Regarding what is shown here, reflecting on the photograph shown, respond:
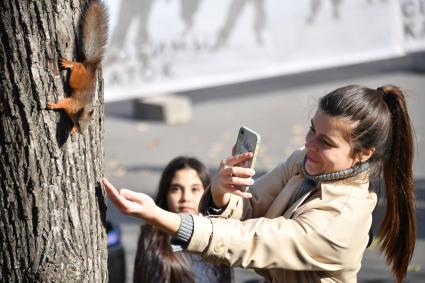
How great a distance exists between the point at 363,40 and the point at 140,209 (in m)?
9.77

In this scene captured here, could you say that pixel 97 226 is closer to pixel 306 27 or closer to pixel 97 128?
pixel 97 128

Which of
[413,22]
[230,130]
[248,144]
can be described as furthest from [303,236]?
[413,22]

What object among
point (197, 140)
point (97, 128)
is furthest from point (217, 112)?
point (97, 128)

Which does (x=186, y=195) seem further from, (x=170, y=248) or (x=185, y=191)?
(x=170, y=248)

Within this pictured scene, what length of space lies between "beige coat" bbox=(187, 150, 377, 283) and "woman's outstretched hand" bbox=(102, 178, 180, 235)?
0.21ft

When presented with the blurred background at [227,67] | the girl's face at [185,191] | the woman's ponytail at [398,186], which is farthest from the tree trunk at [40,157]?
the blurred background at [227,67]

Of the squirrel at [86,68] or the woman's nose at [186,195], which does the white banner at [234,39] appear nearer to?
the woman's nose at [186,195]

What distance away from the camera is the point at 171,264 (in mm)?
3480

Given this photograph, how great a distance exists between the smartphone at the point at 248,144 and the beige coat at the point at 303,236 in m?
0.16

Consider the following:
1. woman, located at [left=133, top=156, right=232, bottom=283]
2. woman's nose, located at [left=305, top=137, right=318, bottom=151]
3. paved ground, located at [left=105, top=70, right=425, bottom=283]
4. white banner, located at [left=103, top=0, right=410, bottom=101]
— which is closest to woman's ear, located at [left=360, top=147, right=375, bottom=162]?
woman's nose, located at [left=305, top=137, right=318, bottom=151]

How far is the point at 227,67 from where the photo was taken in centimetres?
1070

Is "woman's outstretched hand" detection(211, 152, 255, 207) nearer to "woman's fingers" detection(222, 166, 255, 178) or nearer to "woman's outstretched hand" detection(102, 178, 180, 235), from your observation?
"woman's fingers" detection(222, 166, 255, 178)

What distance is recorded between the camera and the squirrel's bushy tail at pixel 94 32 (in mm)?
2373

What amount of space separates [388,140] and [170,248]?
1334 millimetres
